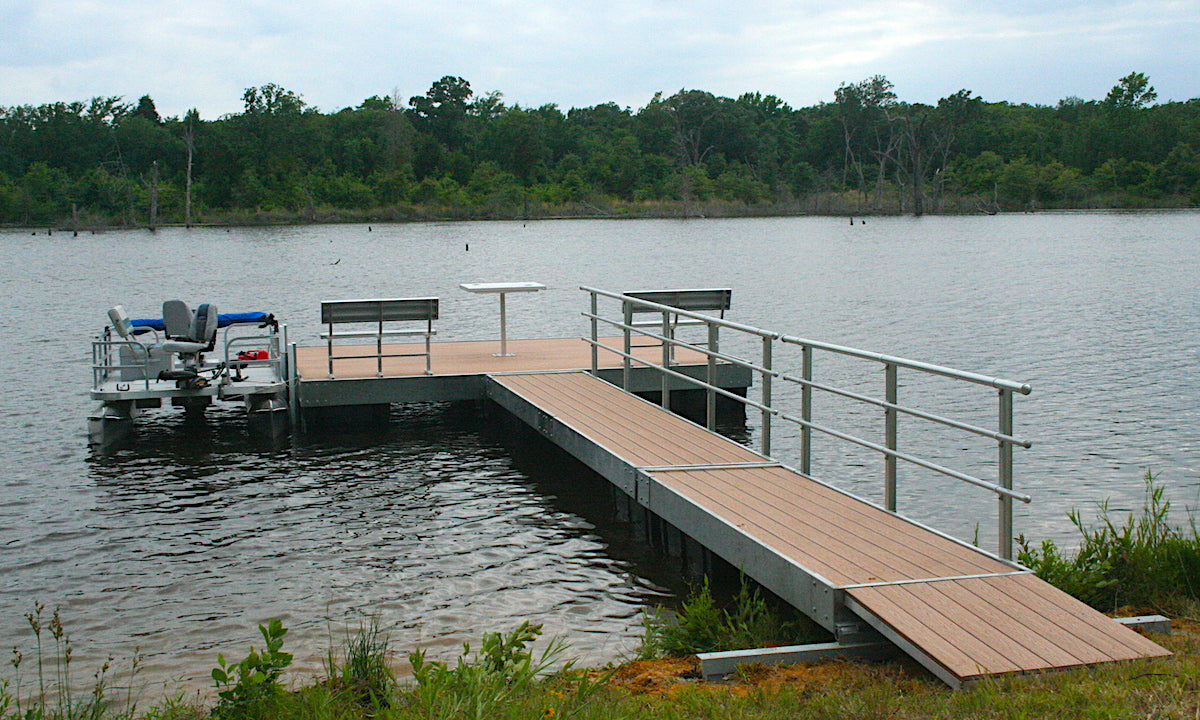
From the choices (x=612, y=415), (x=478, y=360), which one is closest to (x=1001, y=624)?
(x=612, y=415)

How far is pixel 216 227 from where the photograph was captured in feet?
305

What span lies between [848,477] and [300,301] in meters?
24.2

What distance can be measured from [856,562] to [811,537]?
51 centimetres

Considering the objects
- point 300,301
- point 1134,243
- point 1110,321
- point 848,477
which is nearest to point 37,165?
point 300,301

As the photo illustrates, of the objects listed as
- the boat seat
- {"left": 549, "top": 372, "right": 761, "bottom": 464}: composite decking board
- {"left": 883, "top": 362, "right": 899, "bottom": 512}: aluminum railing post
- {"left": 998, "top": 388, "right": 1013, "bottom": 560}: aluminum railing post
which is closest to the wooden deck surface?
the boat seat

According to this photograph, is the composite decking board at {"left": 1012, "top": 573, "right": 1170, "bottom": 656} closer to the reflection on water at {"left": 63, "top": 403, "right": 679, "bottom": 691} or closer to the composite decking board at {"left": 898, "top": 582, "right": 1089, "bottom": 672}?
the composite decking board at {"left": 898, "top": 582, "right": 1089, "bottom": 672}

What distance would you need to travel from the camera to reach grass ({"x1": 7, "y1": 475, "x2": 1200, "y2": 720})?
442 centimetres

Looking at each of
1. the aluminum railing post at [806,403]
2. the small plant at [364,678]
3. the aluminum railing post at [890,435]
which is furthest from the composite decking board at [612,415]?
the small plant at [364,678]

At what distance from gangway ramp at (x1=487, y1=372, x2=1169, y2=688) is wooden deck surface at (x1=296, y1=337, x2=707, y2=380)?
11.5ft

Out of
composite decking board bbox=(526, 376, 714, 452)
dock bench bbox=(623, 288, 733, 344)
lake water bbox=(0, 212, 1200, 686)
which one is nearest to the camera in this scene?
lake water bbox=(0, 212, 1200, 686)

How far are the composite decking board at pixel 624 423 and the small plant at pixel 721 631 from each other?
2311 mm

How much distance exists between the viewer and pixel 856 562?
6094mm

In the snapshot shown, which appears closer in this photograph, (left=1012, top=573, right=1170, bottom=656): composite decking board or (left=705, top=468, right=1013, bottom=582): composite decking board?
(left=1012, top=573, right=1170, bottom=656): composite decking board

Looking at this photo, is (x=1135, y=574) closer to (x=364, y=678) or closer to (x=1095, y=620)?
(x=1095, y=620)
